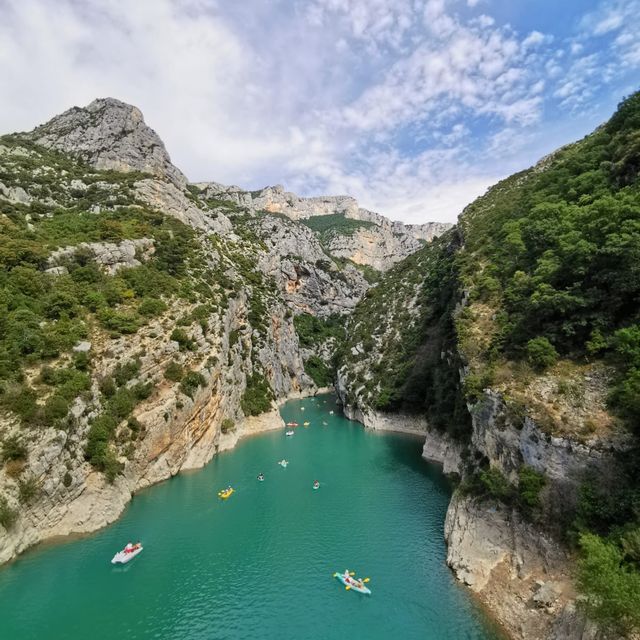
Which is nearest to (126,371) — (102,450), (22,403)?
(102,450)

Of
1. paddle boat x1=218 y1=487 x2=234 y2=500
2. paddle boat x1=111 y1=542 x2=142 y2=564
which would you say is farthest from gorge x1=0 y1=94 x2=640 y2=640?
paddle boat x1=218 y1=487 x2=234 y2=500

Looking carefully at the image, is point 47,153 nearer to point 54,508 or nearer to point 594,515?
point 54,508

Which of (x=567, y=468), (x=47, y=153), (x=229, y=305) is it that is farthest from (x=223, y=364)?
(x=47, y=153)

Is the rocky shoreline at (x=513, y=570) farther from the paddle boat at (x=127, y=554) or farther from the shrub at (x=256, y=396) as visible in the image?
the shrub at (x=256, y=396)

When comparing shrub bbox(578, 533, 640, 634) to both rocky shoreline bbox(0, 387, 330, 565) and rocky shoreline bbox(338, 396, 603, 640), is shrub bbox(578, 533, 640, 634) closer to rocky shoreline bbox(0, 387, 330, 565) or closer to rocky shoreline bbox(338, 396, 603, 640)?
rocky shoreline bbox(338, 396, 603, 640)

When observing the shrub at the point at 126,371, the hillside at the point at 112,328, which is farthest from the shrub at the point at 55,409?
the shrub at the point at 126,371

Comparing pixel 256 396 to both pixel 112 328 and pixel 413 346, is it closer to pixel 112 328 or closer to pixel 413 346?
pixel 413 346
